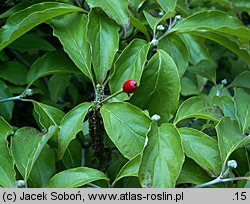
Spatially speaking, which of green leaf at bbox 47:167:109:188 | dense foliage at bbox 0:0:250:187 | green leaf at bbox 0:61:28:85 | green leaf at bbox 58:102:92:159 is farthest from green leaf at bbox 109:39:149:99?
green leaf at bbox 0:61:28:85

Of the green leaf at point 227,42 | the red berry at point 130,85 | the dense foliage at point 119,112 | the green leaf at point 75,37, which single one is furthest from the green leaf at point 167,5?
the red berry at point 130,85

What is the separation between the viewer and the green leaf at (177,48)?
1.44 meters

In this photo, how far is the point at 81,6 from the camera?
1475 millimetres

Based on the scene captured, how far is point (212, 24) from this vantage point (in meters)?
1.40

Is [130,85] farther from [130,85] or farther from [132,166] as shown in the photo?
[132,166]

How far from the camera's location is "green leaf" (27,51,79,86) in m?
1.43

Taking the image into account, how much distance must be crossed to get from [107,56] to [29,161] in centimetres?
33

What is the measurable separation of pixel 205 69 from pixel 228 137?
17.2 inches

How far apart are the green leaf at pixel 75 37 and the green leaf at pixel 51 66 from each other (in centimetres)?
9

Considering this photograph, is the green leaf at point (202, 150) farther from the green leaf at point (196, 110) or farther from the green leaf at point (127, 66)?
the green leaf at point (127, 66)

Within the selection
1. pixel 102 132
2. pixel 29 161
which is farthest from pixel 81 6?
pixel 29 161

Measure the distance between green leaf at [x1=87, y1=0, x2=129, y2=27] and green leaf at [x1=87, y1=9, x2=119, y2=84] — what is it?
39 millimetres

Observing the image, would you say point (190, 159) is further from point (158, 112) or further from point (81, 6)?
point (81, 6)

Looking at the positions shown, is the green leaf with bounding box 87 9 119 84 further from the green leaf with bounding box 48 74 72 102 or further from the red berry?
the green leaf with bounding box 48 74 72 102
